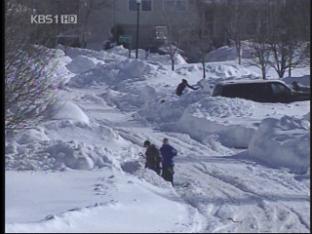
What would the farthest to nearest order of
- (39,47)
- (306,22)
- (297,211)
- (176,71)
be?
1. (176,71)
2. (306,22)
3. (39,47)
4. (297,211)

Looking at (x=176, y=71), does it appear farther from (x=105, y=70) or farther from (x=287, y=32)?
(x=287, y=32)

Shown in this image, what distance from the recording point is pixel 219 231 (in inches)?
424

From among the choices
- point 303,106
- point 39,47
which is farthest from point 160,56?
point 39,47

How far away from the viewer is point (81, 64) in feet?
172

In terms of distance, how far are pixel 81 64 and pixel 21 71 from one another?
38.0m

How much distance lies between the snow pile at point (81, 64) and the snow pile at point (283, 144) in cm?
3152

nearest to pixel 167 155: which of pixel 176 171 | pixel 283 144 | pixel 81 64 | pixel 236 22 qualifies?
pixel 176 171

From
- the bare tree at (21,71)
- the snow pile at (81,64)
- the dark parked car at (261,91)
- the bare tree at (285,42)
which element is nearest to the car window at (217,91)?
the dark parked car at (261,91)

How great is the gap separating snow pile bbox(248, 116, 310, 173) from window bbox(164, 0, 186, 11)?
4622cm

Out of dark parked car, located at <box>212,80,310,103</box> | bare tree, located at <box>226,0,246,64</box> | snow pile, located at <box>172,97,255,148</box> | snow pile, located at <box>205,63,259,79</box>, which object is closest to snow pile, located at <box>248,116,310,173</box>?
snow pile, located at <box>172,97,255,148</box>

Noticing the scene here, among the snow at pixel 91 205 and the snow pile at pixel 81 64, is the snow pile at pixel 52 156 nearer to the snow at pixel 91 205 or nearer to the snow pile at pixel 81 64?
the snow at pixel 91 205

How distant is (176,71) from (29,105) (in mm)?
30226

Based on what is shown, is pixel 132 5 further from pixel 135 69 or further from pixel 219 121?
pixel 219 121

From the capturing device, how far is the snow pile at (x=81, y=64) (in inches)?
2028
